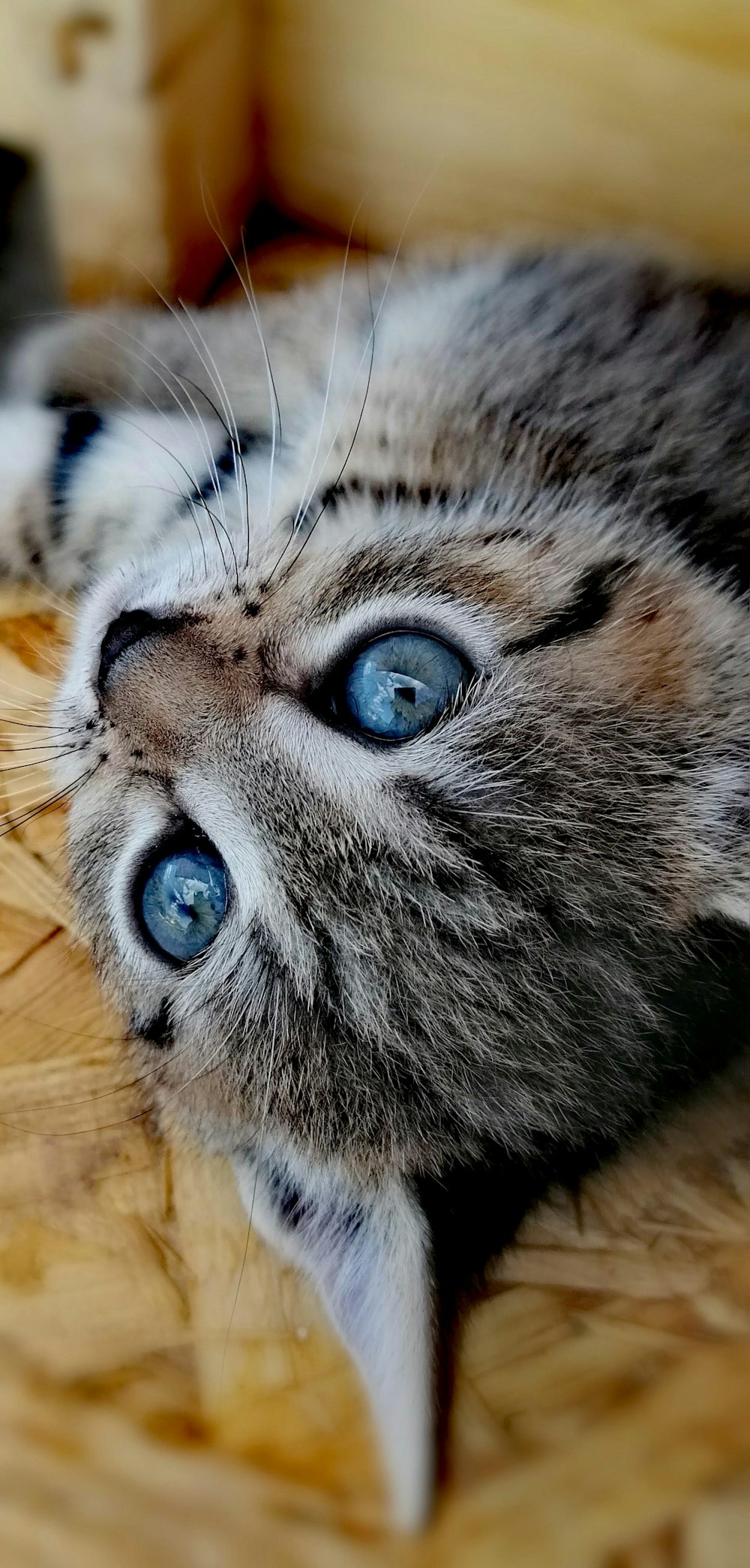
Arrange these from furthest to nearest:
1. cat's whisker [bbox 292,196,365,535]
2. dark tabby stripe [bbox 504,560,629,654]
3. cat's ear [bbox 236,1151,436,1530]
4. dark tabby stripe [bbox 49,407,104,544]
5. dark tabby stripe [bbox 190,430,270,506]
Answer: dark tabby stripe [bbox 49,407,104,544] → dark tabby stripe [bbox 190,430,270,506] → cat's whisker [bbox 292,196,365,535] → dark tabby stripe [bbox 504,560,629,654] → cat's ear [bbox 236,1151,436,1530]

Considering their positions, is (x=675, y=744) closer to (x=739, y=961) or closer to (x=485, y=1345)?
(x=739, y=961)

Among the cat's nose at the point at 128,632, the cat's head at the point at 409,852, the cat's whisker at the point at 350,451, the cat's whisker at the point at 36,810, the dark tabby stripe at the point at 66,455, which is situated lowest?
the cat's head at the point at 409,852

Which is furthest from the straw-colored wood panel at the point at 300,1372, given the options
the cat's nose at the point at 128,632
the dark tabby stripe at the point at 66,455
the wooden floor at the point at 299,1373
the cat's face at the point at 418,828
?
the dark tabby stripe at the point at 66,455

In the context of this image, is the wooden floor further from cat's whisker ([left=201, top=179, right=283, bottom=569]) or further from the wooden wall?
the wooden wall

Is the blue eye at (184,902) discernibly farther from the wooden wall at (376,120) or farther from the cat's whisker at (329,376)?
the wooden wall at (376,120)

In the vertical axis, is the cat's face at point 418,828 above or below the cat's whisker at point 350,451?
below

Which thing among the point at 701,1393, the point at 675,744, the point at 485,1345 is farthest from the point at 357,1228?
the point at 675,744

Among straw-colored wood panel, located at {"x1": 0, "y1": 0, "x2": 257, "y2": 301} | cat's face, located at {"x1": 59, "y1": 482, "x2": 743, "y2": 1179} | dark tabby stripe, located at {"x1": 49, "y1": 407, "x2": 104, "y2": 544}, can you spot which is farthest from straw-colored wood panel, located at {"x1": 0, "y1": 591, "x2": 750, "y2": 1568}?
straw-colored wood panel, located at {"x1": 0, "y1": 0, "x2": 257, "y2": 301}
